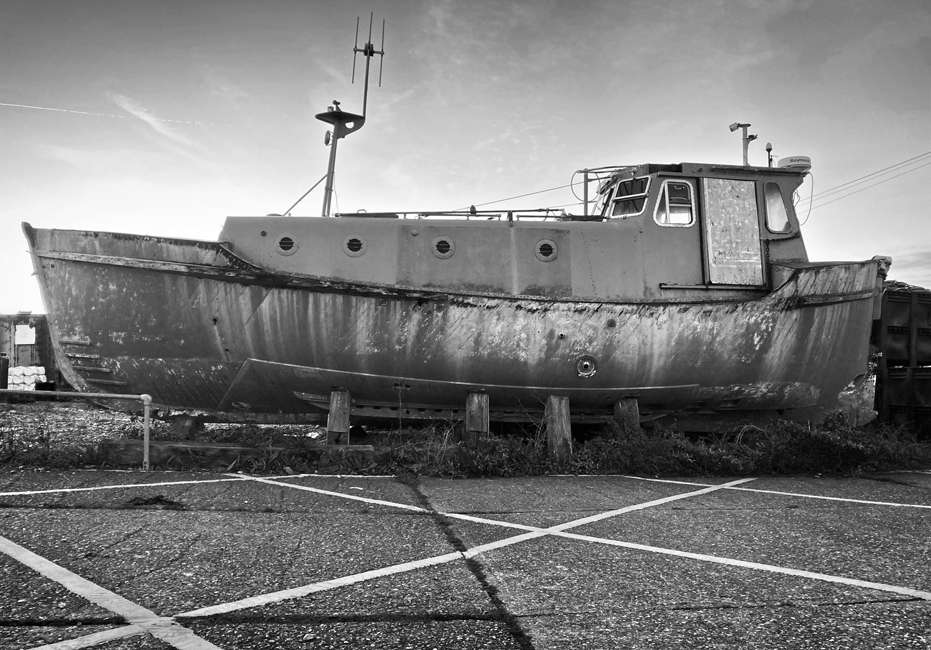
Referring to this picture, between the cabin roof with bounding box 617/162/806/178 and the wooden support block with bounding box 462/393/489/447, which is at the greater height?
the cabin roof with bounding box 617/162/806/178

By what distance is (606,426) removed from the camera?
26.2 ft

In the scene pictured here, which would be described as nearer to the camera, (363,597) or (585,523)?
(363,597)

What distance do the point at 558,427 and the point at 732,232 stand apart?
3.45 metres

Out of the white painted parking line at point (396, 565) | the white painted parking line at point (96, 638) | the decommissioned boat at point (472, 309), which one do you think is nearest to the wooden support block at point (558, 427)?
the decommissioned boat at point (472, 309)

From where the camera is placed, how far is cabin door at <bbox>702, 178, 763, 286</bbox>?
764 centimetres

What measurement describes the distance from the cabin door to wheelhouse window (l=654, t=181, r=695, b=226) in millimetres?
199

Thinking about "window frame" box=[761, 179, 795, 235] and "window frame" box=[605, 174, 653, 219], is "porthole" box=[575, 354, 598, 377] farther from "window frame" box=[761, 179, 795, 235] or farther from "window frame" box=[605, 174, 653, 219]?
"window frame" box=[761, 179, 795, 235]

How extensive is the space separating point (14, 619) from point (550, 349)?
570 cm

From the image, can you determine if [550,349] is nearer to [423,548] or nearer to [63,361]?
[423,548]

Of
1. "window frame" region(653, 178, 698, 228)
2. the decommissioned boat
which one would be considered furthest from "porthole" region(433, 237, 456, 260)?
"window frame" region(653, 178, 698, 228)

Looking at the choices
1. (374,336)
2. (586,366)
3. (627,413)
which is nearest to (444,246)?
(374,336)

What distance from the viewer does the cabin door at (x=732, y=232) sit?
301 inches

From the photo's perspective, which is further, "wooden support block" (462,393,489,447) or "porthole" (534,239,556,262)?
"porthole" (534,239,556,262)

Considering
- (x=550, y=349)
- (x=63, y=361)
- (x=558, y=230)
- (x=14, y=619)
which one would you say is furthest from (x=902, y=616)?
(x=63, y=361)
